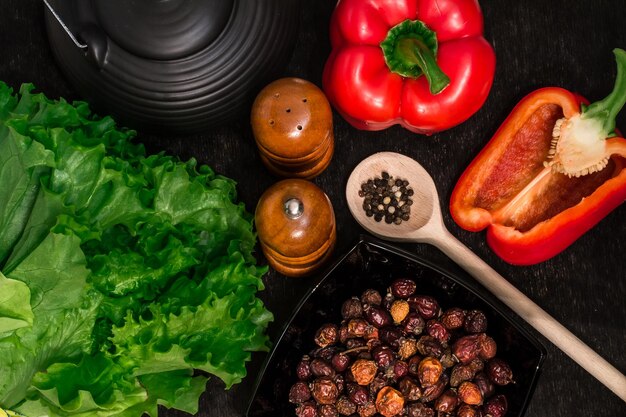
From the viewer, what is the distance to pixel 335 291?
1360 mm

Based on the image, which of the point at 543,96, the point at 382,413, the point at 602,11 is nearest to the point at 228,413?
the point at 382,413

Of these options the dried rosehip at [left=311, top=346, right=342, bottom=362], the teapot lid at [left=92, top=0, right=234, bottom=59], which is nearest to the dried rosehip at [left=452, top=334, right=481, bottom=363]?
the dried rosehip at [left=311, top=346, right=342, bottom=362]

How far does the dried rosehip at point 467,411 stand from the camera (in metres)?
1.33

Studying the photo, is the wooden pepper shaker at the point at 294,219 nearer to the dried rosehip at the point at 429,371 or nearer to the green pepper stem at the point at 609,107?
the dried rosehip at the point at 429,371

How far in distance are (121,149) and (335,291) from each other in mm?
430

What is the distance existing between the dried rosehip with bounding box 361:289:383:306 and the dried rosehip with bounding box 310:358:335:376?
0.13 meters

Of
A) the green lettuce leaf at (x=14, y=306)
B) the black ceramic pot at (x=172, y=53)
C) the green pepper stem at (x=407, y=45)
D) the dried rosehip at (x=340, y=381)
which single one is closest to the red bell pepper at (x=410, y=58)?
the green pepper stem at (x=407, y=45)

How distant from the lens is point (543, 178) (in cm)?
142

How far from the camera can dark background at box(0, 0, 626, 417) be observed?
1443 mm

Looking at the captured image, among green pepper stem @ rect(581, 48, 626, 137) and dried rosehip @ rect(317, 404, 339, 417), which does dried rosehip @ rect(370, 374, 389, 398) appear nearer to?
dried rosehip @ rect(317, 404, 339, 417)

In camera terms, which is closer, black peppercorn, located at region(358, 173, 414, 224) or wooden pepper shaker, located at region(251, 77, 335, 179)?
wooden pepper shaker, located at region(251, 77, 335, 179)

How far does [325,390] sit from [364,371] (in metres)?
0.07

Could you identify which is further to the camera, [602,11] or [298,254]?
[602,11]

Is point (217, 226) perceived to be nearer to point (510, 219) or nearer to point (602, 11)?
point (510, 219)
